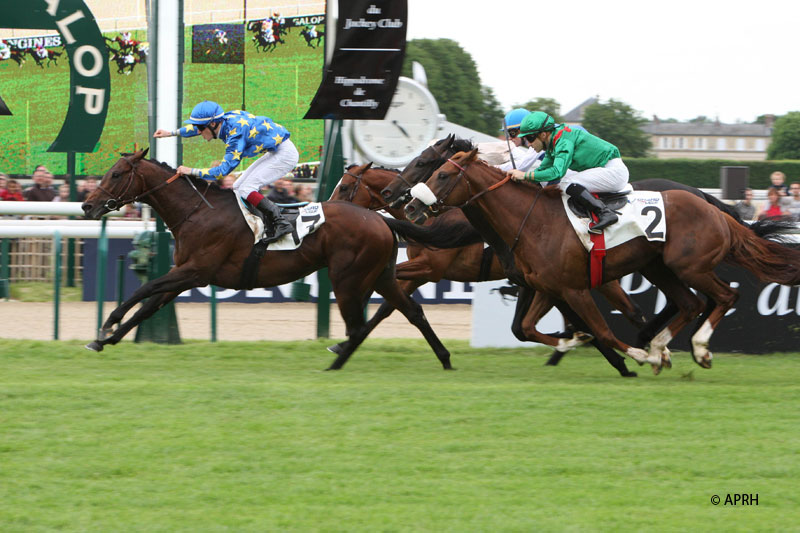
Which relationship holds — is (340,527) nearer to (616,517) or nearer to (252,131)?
(616,517)

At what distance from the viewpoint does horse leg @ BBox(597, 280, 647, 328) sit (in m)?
7.73

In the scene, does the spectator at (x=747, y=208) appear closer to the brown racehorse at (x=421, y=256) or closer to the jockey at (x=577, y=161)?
the brown racehorse at (x=421, y=256)

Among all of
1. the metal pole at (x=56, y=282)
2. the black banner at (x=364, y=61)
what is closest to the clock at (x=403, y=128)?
the black banner at (x=364, y=61)

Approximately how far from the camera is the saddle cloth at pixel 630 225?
7.05m

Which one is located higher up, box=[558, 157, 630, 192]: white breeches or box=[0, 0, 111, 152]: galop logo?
box=[0, 0, 111, 152]: galop logo

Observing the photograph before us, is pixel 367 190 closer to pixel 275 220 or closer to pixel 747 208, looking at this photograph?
pixel 275 220

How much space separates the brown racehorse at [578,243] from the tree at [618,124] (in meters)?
39.0

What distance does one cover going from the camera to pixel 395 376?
728 centimetres

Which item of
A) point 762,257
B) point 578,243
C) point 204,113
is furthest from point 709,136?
point 204,113

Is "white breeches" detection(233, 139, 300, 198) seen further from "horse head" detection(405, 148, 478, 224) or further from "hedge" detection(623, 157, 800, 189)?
"hedge" detection(623, 157, 800, 189)

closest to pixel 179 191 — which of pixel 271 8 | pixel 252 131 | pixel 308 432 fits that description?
pixel 252 131

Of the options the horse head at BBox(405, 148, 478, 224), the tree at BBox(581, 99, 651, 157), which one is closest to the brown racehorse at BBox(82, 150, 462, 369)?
the horse head at BBox(405, 148, 478, 224)

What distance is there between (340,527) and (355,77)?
566 centimetres

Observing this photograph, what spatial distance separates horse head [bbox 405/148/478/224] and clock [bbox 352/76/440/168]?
721cm
